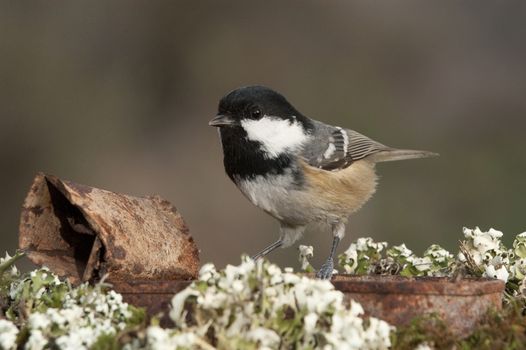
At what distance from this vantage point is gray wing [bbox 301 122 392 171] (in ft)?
11.5

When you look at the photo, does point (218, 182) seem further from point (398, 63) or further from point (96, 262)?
point (96, 262)

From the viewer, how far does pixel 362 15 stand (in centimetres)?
795

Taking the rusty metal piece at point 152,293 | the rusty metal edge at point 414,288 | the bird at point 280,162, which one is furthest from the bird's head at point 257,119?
the rusty metal edge at point 414,288

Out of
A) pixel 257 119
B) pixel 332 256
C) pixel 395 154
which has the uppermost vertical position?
pixel 257 119

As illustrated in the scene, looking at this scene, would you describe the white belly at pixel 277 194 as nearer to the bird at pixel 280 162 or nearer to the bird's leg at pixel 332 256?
the bird at pixel 280 162

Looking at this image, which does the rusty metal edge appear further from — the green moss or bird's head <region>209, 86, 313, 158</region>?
bird's head <region>209, 86, 313, 158</region>

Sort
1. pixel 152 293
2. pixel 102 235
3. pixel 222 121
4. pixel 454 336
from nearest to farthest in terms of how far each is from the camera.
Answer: pixel 454 336 < pixel 152 293 < pixel 102 235 < pixel 222 121

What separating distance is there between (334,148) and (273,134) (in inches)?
17.6

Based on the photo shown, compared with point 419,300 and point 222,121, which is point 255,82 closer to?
point 222,121

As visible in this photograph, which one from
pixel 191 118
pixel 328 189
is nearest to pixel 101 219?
pixel 328 189

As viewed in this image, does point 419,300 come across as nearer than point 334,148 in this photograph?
Yes

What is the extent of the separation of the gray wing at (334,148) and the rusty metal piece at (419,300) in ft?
4.92

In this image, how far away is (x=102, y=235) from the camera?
2359 millimetres

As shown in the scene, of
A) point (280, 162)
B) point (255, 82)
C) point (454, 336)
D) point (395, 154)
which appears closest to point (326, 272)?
point (280, 162)
